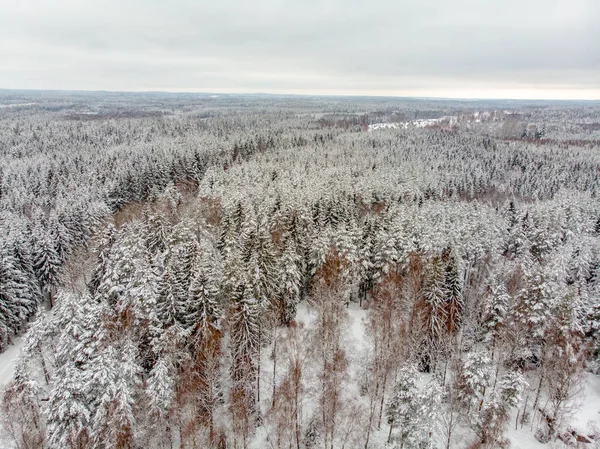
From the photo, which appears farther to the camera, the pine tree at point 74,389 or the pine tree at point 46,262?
the pine tree at point 46,262

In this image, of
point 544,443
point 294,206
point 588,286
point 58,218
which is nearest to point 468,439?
point 544,443

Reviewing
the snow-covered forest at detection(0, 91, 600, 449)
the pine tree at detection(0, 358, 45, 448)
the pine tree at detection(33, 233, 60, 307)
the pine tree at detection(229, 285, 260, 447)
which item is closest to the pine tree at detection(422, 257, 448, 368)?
the snow-covered forest at detection(0, 91, 600, 449)

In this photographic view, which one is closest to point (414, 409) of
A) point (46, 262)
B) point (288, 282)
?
point (288, 282)

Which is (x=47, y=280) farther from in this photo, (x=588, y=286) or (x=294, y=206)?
(x=588, y=286)

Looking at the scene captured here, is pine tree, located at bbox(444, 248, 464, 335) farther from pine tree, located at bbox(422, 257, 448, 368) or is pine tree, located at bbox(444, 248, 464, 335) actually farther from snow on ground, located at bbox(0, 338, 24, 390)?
snow on ground, located at bbox(0, 338, 24, 390)

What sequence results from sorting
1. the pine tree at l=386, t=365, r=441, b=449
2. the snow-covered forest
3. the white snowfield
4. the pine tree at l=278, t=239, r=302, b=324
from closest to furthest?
the pine tree at l=386, t=365, r=441, b=449 → the snow-covered forest → the white snowfield → the pine tree at l=278, t=239, r=302, b=324

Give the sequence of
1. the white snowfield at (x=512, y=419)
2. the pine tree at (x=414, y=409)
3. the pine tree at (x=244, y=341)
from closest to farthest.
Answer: the pine tree at (x=414, y=409) → the pine tree at (x=244, y=341) → the white snowfield at (x=512, y=419)

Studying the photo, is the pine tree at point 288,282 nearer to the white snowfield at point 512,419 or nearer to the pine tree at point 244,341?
the white snowfield at point 512,419

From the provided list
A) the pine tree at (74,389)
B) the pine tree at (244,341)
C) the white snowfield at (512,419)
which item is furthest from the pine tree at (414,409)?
the pine tree at (74,389)
